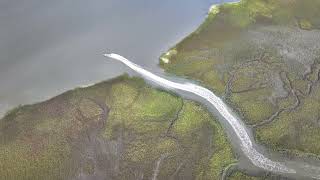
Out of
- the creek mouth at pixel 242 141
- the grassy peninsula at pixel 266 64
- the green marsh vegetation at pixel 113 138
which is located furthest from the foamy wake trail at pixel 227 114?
the green marsh vegetation at pixel 113 138

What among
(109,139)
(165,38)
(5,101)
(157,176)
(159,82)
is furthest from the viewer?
(165,38)

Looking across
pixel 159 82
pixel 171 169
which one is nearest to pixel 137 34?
pixel 159 82

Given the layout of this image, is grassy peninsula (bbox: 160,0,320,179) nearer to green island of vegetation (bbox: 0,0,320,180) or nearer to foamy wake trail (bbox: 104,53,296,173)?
green island of vegetation (bbox: 0,0,320,180)

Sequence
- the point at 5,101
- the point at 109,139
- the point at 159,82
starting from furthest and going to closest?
the point at 159,82 → the point at 5,101 → the point at 109,139

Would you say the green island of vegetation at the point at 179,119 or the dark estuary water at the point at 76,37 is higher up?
the dark estuary water at the point at 76,37

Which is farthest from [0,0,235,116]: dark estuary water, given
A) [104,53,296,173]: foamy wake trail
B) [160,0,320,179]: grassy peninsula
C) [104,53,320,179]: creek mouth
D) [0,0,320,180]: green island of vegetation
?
[104,53,320,179]: creek mouth

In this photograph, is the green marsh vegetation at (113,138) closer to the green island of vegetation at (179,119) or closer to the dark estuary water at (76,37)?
the green island of vegetation at (179,119)

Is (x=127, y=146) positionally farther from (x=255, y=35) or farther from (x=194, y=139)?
(x=255, y=35)
